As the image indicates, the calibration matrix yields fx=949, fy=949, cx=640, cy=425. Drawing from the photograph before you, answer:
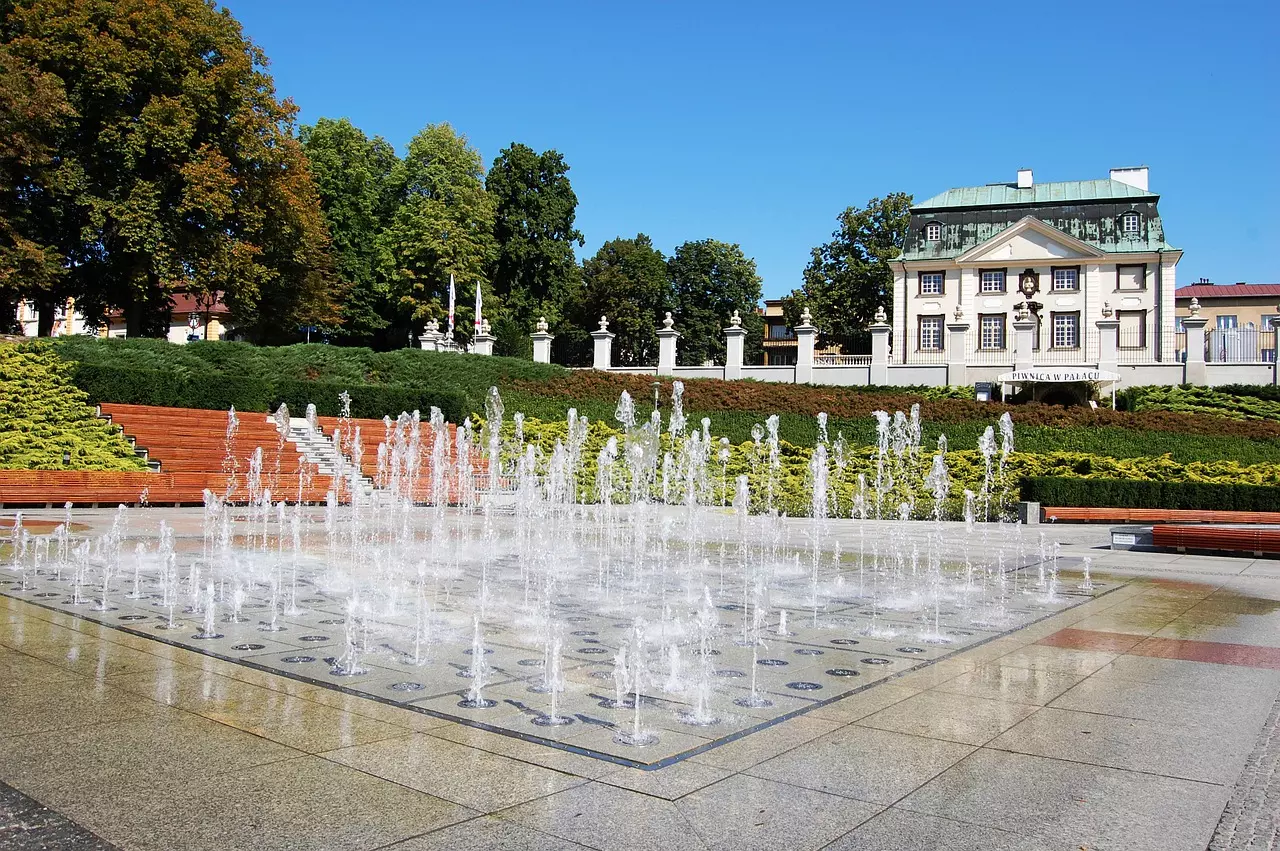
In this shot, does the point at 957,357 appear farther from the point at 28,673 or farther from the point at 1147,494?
the point at 28,673

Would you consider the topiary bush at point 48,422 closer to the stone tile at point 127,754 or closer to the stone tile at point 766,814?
the stone tile at point 127,754

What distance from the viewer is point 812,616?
879cm

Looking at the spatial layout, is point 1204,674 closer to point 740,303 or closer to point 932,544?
point 932,544

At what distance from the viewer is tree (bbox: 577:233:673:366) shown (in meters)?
59.8

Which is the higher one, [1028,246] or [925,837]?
[1028,246]

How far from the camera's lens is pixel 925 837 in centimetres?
367

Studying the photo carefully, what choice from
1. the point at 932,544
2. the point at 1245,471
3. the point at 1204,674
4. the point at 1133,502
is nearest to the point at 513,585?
the point at 1204,674

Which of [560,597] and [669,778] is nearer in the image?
[669,778]

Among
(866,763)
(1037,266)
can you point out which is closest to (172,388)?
(866,763)

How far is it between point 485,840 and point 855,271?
188ft

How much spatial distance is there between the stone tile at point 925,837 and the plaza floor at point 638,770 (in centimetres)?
1

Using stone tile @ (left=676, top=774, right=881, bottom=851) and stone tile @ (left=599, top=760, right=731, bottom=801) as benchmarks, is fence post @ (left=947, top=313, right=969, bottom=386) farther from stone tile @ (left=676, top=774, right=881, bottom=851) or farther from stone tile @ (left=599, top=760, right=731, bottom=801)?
stone tile @ (left=676, top=774, right=881, bottom=851)

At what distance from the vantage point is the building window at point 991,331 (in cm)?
5244

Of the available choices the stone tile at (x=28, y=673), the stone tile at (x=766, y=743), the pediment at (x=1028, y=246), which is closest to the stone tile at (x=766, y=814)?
the stone tile at (x=766, y=743)
